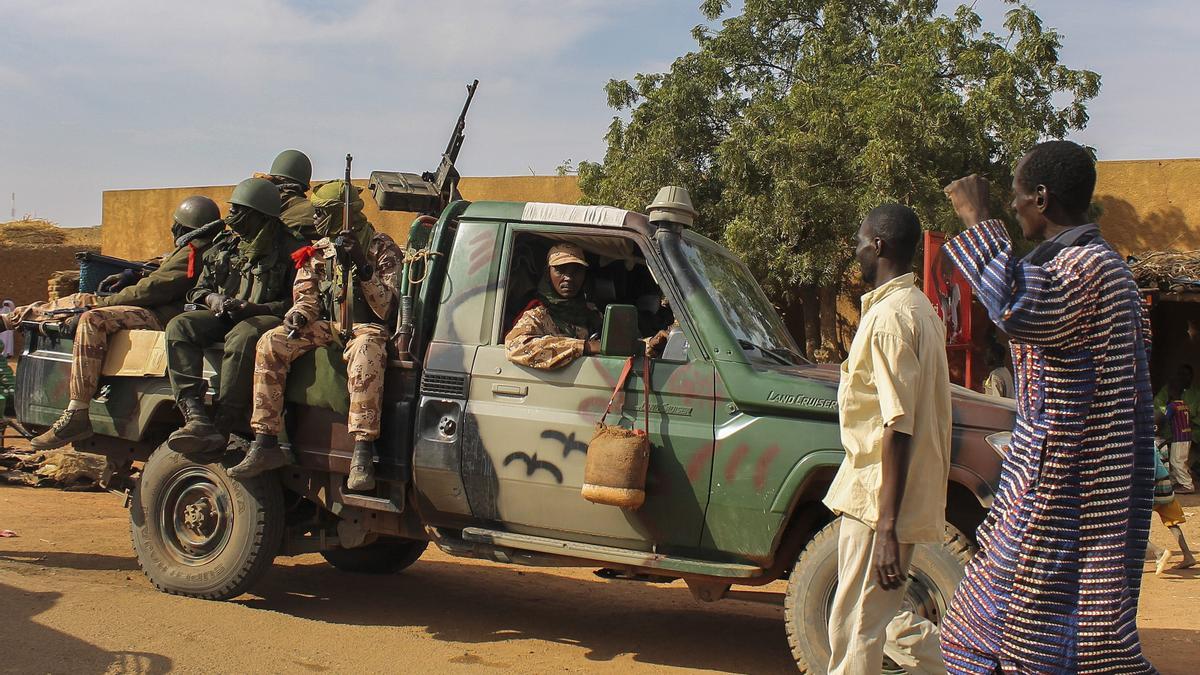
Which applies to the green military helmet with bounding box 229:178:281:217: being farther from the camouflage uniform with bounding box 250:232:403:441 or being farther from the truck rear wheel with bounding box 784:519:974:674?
the truck rear wheel with bounding box 784:519:974:674

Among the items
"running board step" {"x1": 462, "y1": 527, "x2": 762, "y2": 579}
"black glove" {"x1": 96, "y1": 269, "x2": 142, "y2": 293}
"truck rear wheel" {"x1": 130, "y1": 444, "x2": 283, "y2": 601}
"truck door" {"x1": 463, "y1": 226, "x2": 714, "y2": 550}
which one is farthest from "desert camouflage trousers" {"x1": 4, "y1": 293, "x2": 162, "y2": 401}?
"running board step" {"x1": 462, "y1": 527, "x2": 762, "y2": 579}

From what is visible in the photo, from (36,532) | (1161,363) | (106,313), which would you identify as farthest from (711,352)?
(1161,363)

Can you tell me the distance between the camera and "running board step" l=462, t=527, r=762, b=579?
482cm

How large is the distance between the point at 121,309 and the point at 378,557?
88.4 inches

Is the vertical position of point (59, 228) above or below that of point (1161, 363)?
above

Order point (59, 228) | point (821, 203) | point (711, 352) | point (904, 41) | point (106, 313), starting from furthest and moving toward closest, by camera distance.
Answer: point (59, 228)
point (904, 41)
point (821, 203)
point (106, 313)
point (711, 352)

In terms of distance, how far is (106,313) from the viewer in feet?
20.9

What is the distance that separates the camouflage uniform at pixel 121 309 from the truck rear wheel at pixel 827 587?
4156 mm

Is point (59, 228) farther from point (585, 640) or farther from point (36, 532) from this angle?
point (585, 640)

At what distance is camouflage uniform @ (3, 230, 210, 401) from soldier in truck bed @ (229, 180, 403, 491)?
116 centimetres

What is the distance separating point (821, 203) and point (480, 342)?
323 inches

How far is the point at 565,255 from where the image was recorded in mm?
5531

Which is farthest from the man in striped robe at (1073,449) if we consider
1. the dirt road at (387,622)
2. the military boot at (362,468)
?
the military boot at (362,468)

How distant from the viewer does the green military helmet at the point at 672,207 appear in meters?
5.33
